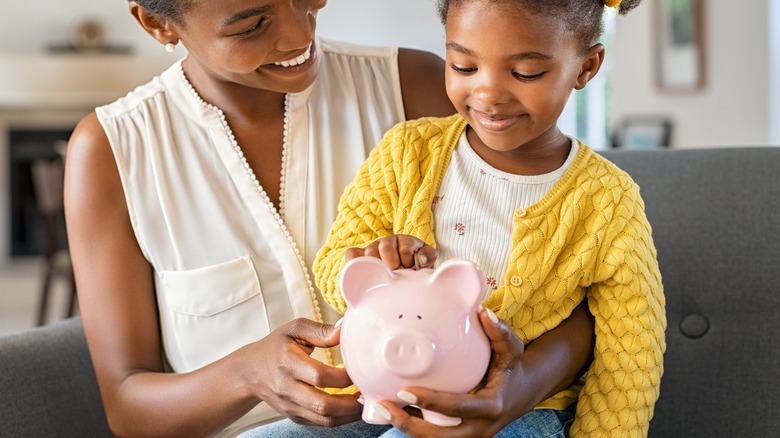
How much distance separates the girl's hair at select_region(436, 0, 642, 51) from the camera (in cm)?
126

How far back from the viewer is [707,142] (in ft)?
18.9

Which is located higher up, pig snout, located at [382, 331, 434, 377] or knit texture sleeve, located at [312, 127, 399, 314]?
knit texture sleeve, located at [312, 127, 399, 314]

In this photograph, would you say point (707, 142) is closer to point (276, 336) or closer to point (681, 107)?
point (681, 107)

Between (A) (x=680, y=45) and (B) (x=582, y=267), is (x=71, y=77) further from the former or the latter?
(B) (x=582, y=267)

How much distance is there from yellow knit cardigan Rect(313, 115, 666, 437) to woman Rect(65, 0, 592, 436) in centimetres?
27

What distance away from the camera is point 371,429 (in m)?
1.40

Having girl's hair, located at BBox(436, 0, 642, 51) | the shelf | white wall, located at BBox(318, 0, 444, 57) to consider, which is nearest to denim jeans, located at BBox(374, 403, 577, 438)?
girl's hair, located at BBox(436, 0, 642, 51)

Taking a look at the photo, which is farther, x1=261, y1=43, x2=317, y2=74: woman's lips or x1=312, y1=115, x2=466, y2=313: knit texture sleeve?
x1=261, y1=43, x2=317, y2=74: woman's lips

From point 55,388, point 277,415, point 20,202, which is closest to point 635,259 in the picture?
point 277,415

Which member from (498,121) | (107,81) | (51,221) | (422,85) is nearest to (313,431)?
(498,121)

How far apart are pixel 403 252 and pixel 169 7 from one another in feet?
2.07

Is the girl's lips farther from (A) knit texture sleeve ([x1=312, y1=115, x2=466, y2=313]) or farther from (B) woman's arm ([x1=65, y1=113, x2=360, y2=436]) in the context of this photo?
(B) woman's arm ([x1=65, y1=113, x2=360, y2=436])

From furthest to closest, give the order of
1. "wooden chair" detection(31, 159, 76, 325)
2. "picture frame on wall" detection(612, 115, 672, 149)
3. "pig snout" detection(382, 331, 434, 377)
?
"picture frame on wall" detection(612, 115, 672, 149)
"wooden chair" detection(31, 159, 76, 325)
"pig snout" detection(382, 331, 434, 377)

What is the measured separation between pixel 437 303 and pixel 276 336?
0.28 metres
